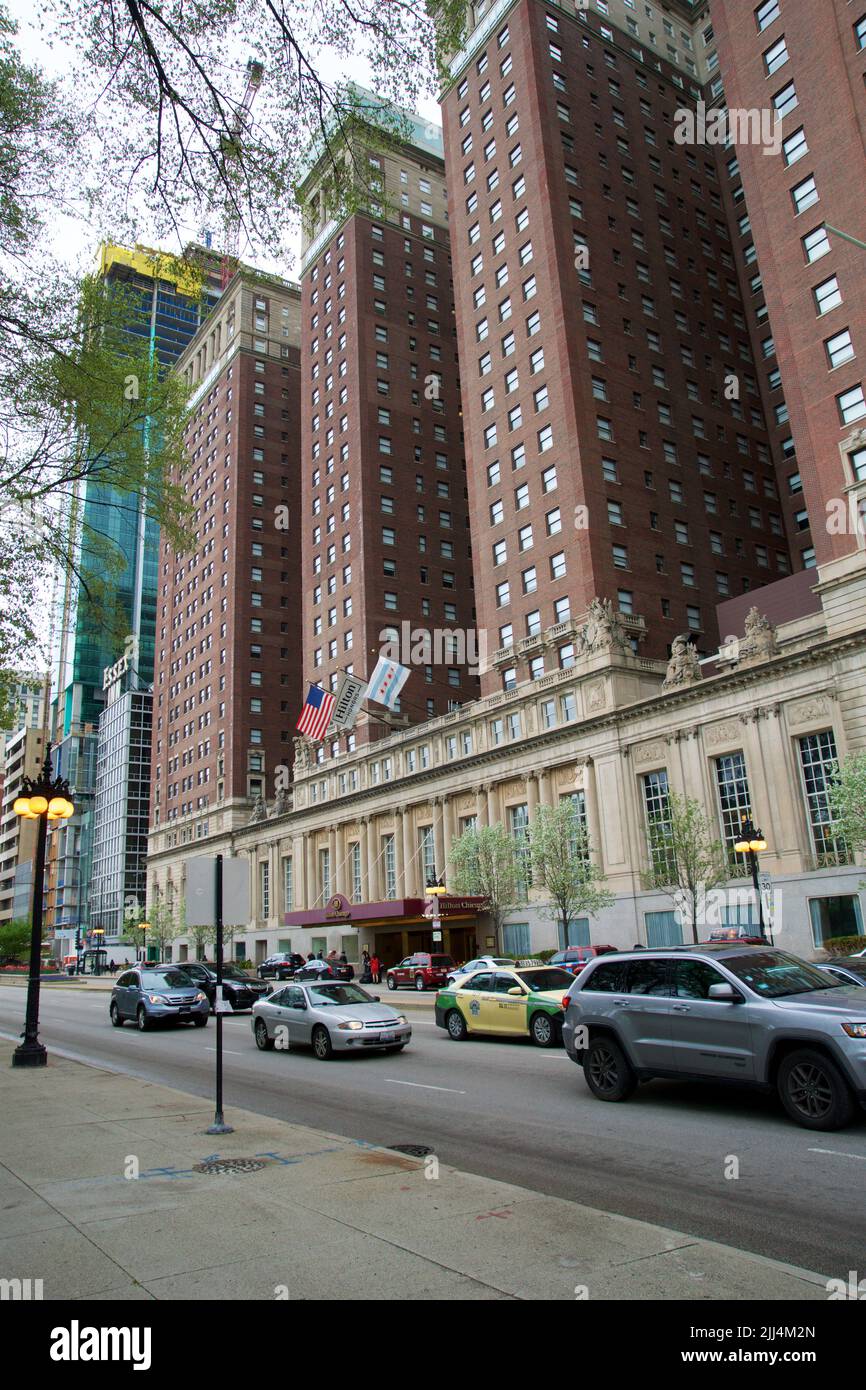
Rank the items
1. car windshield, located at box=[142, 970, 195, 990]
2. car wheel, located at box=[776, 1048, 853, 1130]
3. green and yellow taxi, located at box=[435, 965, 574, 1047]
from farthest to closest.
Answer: car windshield, located at box=[142, 970, 195, 990] → green and yellow taxi, located at box=[435, 965, 574, 1047] → car wheel, located at box=[776, 1048, 853, 1130]

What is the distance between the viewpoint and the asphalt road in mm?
6688

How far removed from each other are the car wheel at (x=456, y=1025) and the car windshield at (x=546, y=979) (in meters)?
2.14

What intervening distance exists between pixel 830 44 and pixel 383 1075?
43.2m

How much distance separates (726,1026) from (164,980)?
2039 cm

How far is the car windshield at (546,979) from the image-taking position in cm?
1847

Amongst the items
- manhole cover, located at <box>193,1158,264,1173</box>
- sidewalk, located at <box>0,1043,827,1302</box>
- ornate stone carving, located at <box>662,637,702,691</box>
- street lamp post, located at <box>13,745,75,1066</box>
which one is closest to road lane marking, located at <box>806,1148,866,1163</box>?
sidewalk, located at <box>0,1043,827,1302</box>

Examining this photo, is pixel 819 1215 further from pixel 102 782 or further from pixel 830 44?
pixel 102 782

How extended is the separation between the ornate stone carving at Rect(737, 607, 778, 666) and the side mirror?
96.9 ft

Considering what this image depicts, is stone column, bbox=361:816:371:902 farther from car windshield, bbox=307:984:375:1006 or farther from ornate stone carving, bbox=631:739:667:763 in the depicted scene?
car windshield, bbox=307:984:375:1006

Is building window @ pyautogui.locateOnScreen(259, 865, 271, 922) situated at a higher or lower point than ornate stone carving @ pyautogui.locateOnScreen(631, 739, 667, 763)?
lower

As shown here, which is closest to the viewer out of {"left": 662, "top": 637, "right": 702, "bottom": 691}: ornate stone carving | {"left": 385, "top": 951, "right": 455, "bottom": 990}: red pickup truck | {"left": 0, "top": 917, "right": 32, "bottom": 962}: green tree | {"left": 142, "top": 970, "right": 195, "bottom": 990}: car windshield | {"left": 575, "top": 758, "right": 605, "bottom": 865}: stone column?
{"left": 142, "top": 970, "right": 195, "bottom": 990}: car windshield

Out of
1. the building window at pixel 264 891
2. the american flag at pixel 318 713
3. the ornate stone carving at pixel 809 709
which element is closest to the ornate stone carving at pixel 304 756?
the building window at pixel 264 891

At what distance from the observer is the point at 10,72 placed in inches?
459
